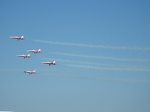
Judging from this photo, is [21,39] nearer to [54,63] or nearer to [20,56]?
[20,56]

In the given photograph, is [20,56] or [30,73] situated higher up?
[20,56]

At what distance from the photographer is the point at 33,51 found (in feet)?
493

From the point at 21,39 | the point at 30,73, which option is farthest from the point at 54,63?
the point at 21,39

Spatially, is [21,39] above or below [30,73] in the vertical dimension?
above

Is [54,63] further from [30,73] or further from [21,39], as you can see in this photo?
[21,39]

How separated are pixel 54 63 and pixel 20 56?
21.6m

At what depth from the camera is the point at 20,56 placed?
504 ft

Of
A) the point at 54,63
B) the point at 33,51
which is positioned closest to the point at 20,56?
the point at 33,51

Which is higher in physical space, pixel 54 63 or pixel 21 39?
pixel 21 39

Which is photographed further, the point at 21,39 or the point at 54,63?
the point at 21,39

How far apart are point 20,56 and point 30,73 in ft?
39.1

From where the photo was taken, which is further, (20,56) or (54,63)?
(20,56)

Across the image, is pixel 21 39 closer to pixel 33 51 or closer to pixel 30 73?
pixel 33 51

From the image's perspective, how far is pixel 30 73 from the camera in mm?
148375
